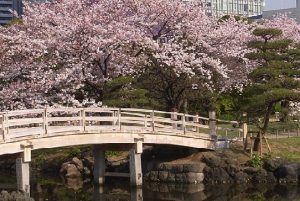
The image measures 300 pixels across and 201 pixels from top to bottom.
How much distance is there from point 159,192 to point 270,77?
874 cm

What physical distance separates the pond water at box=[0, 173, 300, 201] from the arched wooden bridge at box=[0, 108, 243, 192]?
1.01 metres

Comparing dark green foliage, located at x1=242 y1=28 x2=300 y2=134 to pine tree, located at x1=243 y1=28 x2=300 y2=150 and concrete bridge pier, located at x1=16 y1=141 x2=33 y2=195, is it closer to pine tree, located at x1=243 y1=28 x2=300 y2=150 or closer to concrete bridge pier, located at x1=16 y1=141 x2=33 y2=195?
pine tree, located at x1=243 y1=28 x2=300 y2=150

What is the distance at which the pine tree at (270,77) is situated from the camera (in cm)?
2808

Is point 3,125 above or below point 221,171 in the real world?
above

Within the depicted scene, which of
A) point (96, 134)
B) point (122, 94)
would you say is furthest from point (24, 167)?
point (122, 94)

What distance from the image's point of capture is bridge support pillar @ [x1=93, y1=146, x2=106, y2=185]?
2764 cm

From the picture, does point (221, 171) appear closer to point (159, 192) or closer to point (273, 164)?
point (273, 164)

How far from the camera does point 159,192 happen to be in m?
25.0

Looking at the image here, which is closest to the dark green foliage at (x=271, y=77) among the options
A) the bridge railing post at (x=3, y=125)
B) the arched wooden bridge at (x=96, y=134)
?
the arched wooden bridge at (x=96, y=134)

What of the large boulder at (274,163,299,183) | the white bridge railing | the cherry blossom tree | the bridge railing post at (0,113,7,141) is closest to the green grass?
the large boulder at (274,163,299,183)

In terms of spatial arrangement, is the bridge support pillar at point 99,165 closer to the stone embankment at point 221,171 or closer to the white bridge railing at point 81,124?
the white bridge railing at point 81,124

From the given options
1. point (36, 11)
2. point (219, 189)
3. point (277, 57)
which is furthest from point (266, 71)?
point (36, 11)

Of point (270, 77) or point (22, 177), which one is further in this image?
point (270, 77)

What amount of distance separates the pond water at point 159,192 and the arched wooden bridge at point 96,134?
1007 millimetres
